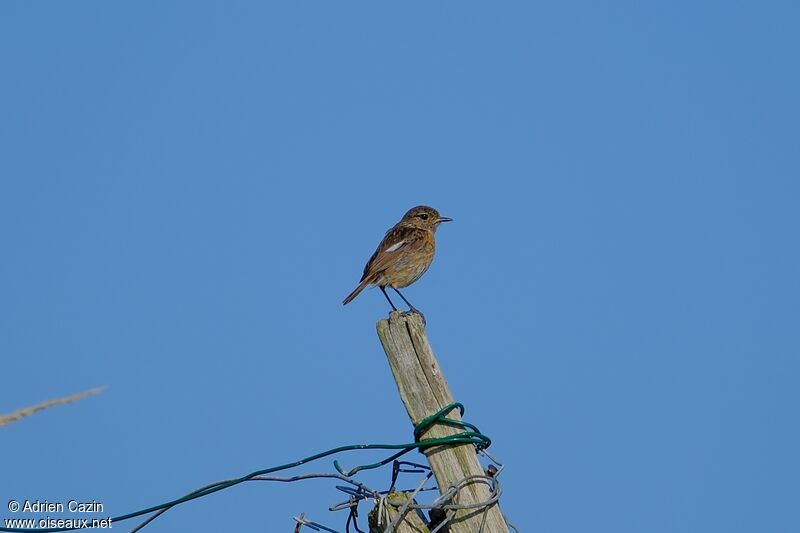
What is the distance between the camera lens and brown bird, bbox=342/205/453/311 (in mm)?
11750

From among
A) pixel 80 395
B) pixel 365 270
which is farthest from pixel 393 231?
pixel 80 395

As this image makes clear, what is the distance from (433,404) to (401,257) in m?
6.93

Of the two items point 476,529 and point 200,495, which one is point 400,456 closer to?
point 476,529

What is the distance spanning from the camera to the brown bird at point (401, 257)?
11750mm

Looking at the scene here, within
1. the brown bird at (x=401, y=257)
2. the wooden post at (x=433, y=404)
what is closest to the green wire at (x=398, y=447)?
the wooden post at (x=433, y=404)

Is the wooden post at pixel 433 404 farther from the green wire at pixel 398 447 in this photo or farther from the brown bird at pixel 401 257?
the brown bird at pixel 401 257

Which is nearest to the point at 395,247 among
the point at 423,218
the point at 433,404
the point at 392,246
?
the point at 392,246

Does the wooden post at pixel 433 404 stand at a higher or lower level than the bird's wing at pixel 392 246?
lower

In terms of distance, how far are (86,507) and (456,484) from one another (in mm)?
2240

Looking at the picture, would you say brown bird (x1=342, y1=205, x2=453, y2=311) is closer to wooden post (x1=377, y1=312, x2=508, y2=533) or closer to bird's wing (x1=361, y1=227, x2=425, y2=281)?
bird's wing (x1=361, y1=227, x2=425, y2=281)

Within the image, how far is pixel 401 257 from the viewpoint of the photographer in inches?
468

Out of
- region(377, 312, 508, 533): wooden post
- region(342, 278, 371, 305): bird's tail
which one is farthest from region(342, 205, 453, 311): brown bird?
region(377, 312, 508, 533): wooden post

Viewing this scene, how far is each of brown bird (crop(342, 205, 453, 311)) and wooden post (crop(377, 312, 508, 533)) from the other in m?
6.02

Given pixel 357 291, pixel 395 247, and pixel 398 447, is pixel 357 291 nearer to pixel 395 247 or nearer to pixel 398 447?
pixel 395 247
